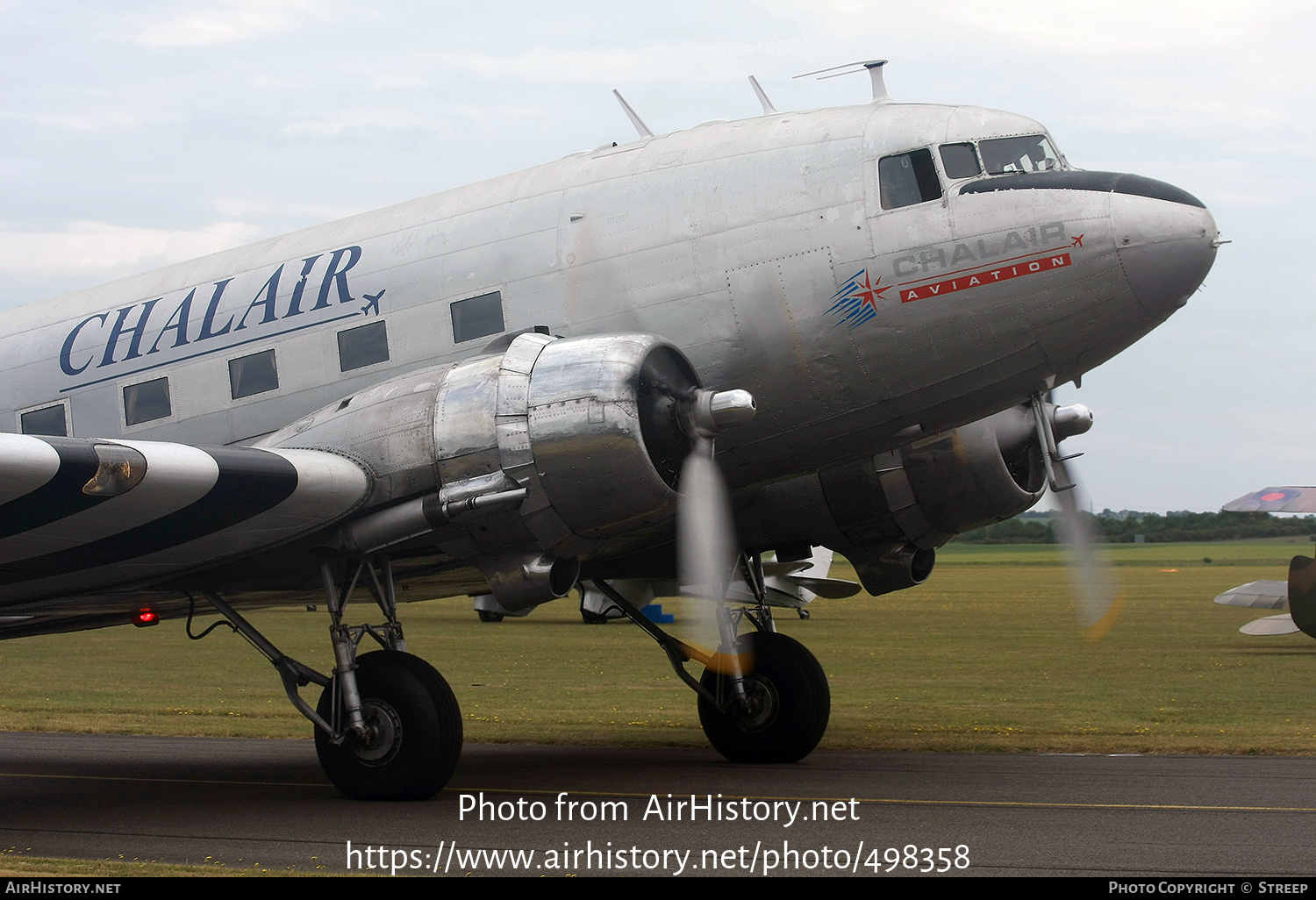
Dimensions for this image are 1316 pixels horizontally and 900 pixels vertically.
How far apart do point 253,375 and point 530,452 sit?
131 inches

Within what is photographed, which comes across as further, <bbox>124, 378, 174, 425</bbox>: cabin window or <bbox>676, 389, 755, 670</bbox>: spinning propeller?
<bbox>124, 378, 174, 425</bbox>: cabin window

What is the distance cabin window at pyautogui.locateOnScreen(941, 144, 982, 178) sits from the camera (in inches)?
366

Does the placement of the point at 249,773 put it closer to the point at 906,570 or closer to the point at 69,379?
the point at 69,379

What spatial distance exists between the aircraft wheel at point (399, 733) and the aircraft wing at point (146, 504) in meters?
1.16

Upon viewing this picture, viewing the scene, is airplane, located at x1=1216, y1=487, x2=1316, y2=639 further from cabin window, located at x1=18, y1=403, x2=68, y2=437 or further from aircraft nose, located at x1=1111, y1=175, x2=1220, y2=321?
cabin window, located at x1=18, y1=403, x2=68, y2=437

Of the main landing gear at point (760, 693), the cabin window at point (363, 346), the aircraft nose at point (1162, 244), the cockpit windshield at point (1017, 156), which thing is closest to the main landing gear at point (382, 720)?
the cabin window at point (363, 346)

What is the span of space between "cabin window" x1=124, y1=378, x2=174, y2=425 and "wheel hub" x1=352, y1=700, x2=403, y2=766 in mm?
3321

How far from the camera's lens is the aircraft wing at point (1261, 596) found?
27156 millimetres

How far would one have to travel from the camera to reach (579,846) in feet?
25.6

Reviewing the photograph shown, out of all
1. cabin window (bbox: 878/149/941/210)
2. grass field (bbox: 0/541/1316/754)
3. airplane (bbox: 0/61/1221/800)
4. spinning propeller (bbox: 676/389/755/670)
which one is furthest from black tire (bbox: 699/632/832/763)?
cabin window (bbox: 878/149/941/210)

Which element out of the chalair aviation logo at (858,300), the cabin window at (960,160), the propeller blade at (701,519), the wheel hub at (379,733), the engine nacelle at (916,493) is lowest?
the wheel hub at (379,733)

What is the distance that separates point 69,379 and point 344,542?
149 inches

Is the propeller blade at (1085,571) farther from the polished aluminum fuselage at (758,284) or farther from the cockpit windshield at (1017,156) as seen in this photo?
the cockpit windshield at (1017,156)

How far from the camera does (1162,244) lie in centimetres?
859
